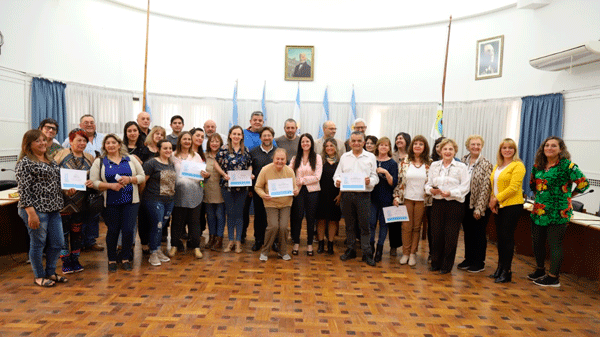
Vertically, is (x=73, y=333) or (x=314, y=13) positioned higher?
(x=314, y=13)

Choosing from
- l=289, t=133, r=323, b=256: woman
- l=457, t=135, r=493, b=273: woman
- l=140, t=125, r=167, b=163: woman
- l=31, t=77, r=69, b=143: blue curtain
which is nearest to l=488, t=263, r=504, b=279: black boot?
l=457, t=135, r=493, b=273: woman

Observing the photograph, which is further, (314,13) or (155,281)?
(314,13)

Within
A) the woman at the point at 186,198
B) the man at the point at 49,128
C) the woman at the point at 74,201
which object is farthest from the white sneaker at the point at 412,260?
the man at the point at 49,128

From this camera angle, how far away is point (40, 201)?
3738 millimetres

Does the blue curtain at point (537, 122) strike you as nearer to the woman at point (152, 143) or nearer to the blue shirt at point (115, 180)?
the woman at point (152, 143)

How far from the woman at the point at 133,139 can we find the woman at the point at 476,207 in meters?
4.20

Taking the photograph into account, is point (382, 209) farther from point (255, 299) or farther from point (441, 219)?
point (255, 299)

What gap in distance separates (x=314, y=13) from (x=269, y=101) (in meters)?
2.61

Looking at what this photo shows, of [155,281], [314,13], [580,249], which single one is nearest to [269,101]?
[314,13]

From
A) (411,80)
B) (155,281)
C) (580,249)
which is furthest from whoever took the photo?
(411,80)

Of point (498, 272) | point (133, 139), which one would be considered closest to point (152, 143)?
point (133, 139)

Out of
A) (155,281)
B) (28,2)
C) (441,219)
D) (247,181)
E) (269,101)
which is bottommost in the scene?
(155,281)

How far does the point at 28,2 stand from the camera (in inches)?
281

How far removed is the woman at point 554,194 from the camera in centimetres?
426
